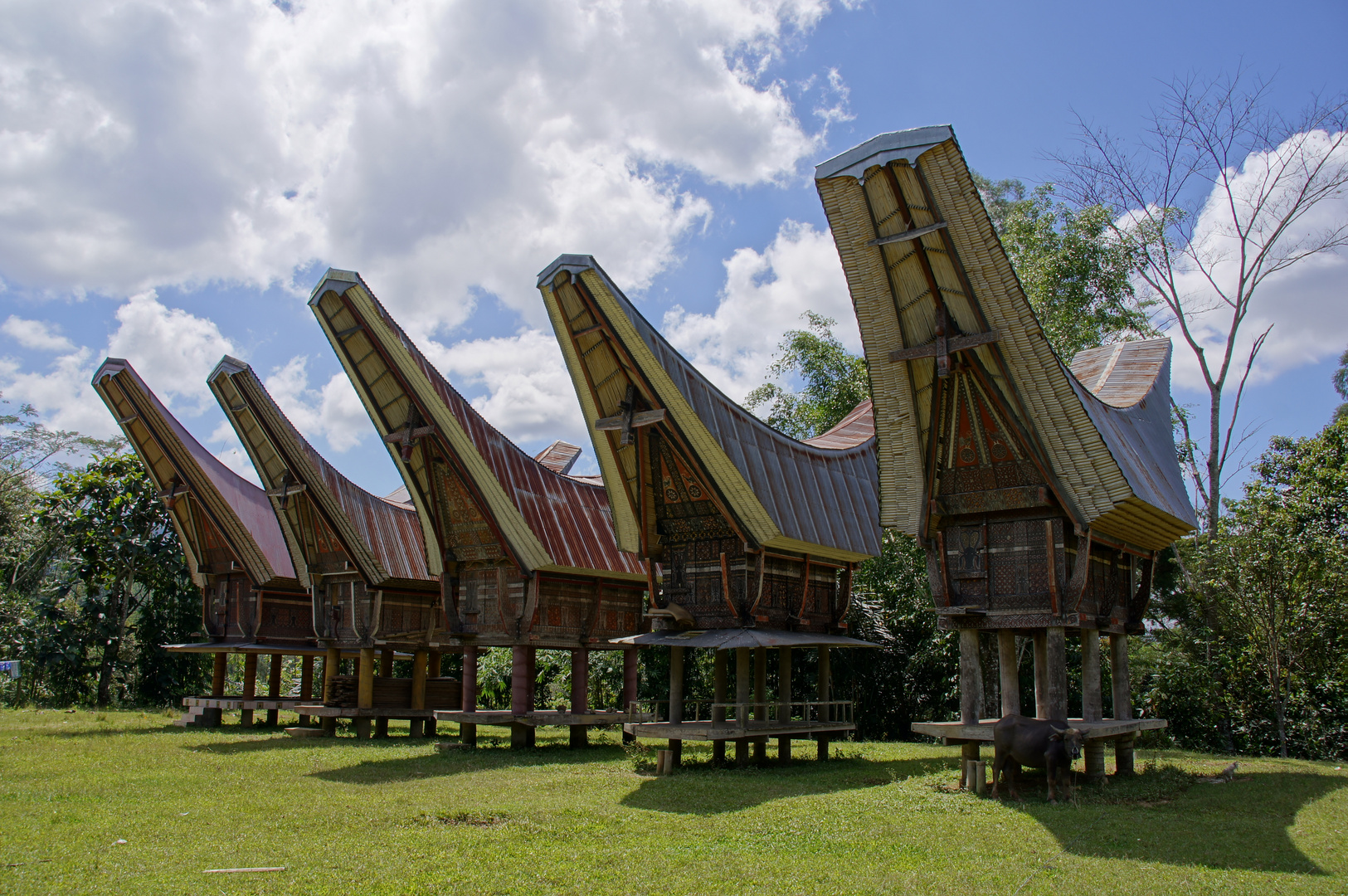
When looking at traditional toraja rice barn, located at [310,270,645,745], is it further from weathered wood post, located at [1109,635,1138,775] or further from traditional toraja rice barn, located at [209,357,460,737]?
weathered wood post, located at [1109,635,1138,775]

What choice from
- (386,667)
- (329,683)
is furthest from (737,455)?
(386,667)

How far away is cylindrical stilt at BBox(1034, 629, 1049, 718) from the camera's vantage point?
10828 mm

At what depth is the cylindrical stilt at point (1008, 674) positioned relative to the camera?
11023 millimetres

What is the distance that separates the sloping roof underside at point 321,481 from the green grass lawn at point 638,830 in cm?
595

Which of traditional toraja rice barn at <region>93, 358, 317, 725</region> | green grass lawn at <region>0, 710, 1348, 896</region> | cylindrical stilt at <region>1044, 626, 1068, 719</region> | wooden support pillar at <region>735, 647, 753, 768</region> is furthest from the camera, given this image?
traditional toraja rice barn at <region>93, 358, 317, 725</region>

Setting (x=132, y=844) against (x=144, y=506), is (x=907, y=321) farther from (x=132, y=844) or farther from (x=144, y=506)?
(x=144, y=506)

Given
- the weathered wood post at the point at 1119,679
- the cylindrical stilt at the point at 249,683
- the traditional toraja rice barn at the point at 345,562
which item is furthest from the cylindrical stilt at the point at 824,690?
the cylindrical stilt at the point at 249,683

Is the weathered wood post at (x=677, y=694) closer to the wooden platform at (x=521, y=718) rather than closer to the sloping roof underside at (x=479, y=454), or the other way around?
the wooden platform at (x=521, y=718)

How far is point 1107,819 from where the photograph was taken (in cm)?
881

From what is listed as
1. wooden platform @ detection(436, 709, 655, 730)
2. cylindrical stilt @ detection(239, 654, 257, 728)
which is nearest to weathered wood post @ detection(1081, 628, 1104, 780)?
wooden platform @ detection(436, 709, 655, 730)

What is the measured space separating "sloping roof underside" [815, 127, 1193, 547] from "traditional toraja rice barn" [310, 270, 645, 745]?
6.98 m

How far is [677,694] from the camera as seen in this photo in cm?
1436

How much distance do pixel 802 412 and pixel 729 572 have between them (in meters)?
13.1

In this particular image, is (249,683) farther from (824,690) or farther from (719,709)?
(824,690)
